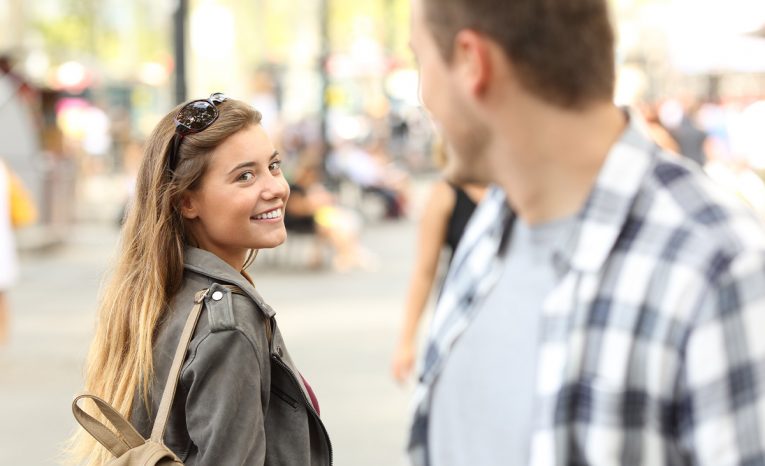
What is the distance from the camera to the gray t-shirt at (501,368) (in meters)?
1.72

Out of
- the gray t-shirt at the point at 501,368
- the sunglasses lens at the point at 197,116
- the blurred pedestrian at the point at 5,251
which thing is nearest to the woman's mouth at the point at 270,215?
the sunglasses lens at the point at 197,116

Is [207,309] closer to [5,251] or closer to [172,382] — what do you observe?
[172,382]

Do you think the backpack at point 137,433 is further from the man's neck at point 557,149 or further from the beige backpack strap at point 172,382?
the man's neck at point 557,149

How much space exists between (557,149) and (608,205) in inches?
4.3

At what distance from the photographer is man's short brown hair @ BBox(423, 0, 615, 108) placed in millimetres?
1624

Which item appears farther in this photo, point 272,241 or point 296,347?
point 296,347

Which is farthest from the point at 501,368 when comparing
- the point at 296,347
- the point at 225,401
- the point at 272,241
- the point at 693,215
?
the point at 296,347

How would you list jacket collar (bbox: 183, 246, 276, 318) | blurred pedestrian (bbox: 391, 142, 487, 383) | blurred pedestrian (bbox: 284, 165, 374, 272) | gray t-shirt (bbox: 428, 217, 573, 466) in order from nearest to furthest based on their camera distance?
gray t-shirt (bbox: 428, 217, 573, 466), jacket collar (bbox: 183, 246, 276, 318), blurred pedestrian (bbox: 391, 142, 487, 383), blurred pedestrian (bbox: 284, 165, 374, 272)

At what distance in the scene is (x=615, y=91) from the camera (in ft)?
5.71

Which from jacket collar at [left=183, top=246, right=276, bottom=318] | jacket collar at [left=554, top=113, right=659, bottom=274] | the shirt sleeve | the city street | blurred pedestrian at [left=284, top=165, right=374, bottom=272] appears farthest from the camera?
blurred pedestrian at [left=284, top=165, right=374, bottom=272]

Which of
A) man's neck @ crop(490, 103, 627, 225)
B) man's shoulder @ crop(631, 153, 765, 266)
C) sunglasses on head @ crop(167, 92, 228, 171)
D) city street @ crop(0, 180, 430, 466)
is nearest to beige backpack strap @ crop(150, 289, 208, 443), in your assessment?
sunglasses on head @ crop(167, 92, 228, 171)

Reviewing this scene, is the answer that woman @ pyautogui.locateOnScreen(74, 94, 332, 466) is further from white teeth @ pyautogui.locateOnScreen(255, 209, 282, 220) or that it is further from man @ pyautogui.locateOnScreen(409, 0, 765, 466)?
man @ pyautogui.locateOnScreen(409, 0, 765, 466)

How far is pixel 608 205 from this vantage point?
1.64 m

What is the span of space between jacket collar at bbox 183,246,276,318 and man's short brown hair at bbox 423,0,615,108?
1033 millimetres
